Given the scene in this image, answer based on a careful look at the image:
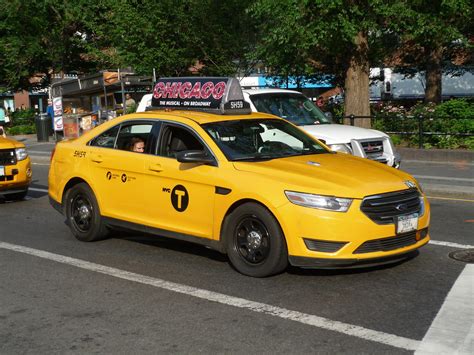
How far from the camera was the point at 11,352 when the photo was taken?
16.0 ft

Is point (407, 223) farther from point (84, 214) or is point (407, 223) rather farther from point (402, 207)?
point (84, 214)

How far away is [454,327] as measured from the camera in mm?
5113

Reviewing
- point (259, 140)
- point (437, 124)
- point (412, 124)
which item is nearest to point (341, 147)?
point (259, 140)

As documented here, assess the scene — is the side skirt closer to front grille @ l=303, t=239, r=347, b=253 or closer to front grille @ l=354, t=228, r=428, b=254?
front grille @ l=303, t=239, r=347, b=253

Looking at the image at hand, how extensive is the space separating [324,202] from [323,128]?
6.27m

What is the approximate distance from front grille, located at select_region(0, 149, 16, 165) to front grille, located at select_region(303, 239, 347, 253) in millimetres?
7418

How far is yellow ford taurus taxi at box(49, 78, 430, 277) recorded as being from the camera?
6.20 m

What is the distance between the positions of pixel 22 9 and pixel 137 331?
3162 centimetres

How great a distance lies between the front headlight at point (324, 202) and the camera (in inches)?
242

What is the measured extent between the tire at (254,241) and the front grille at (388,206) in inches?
32.4

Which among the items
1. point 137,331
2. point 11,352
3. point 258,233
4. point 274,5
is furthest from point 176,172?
point 274,5

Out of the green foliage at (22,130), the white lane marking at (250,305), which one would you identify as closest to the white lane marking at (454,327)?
the white lane marking at (250,305)

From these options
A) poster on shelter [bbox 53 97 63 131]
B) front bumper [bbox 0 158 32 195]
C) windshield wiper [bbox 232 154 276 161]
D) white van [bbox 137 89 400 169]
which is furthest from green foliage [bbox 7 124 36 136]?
windshield wiper [bbox 232 154 276 161]

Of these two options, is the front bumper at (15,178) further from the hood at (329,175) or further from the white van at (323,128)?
the hood at (329,175)
